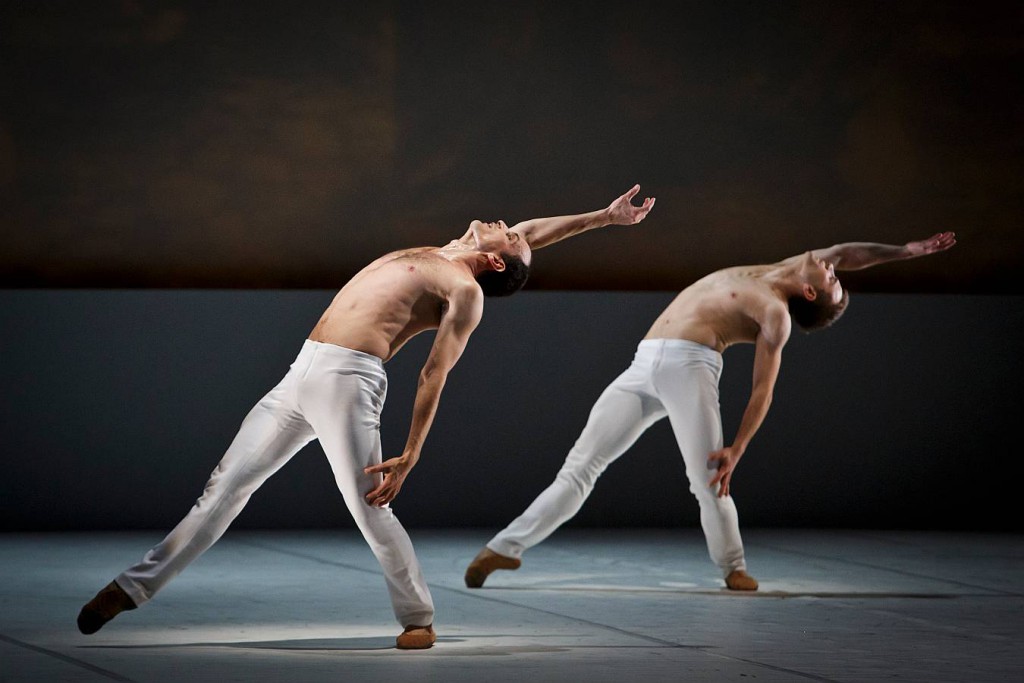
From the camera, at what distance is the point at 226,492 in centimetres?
428

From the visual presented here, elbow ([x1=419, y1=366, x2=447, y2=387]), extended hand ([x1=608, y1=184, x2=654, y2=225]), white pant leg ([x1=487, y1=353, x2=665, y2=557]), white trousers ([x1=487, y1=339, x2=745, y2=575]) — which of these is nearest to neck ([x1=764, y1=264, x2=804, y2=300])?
white trousers ([x1=487, y1=339, x2=745, y2=575])

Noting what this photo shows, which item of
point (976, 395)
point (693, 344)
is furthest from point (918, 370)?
point (693, 344)

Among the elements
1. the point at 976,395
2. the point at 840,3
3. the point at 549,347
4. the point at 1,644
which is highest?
the point at 840,3

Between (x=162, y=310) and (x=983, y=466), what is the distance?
4370 mm

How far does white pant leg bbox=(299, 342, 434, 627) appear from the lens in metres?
4.21

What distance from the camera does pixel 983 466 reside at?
803 cm

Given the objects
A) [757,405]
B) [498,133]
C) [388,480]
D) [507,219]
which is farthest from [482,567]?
[498,133]

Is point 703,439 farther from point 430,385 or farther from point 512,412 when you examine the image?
point 512,412

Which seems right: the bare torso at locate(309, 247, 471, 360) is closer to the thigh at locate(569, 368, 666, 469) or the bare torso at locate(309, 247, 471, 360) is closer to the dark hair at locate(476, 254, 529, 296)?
the dark hair at locate(476, 254, 529, 296)

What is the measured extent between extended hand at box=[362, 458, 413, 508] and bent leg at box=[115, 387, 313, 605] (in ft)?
0.95

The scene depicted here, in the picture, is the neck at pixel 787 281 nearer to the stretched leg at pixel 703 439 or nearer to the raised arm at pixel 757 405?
the raised arm at pixel 757 405

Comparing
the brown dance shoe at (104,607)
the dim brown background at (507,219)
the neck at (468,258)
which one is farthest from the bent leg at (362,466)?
the dim brown background at (507,219)

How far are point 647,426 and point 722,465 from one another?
0.37 metres

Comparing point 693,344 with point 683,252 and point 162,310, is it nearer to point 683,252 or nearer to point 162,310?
point 683,252
